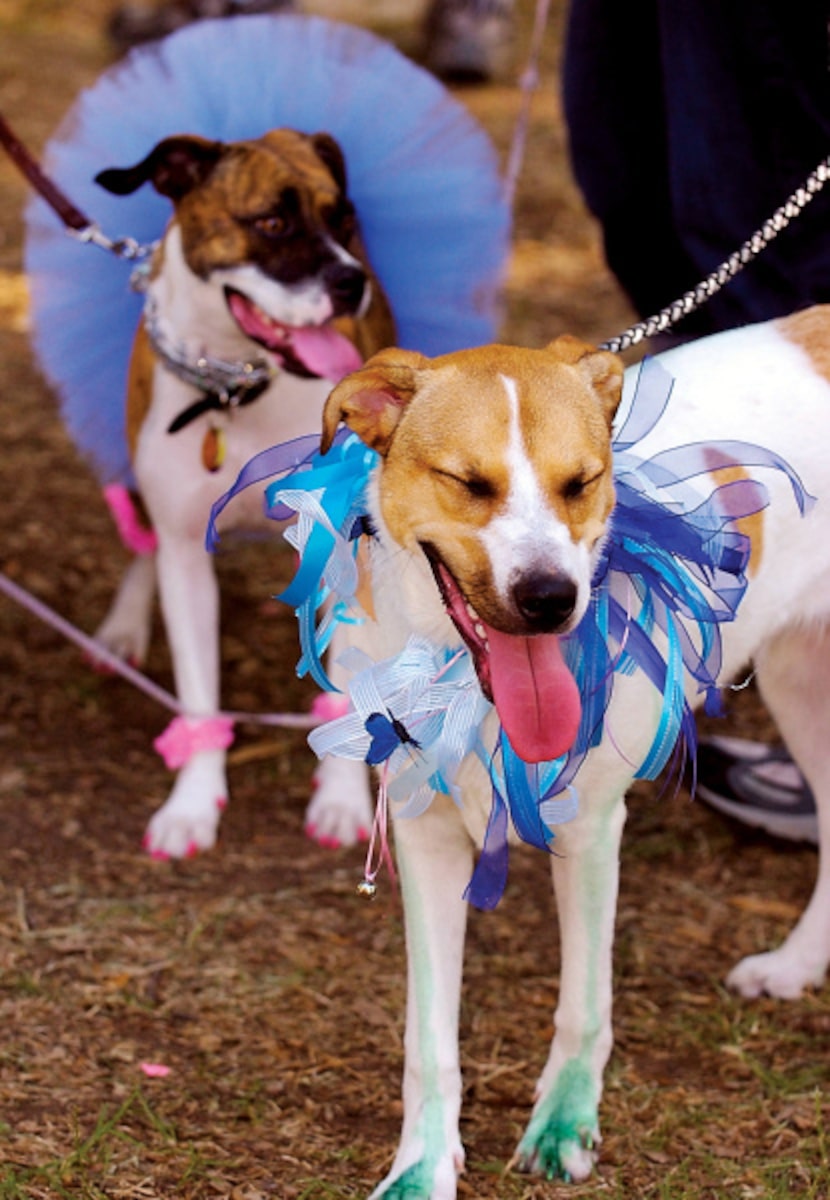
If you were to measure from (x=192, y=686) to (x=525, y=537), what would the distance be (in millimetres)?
1862

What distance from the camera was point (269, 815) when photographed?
384 centimetres

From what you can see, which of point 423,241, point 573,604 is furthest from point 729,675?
point 423,241

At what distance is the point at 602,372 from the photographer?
231 centimetres

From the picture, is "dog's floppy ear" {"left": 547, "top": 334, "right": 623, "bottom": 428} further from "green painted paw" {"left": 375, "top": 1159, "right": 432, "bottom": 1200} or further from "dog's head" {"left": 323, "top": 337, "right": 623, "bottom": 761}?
"green painted paw" {"left": 375, "top": 1159, "right": 432, "bottom": 1200}

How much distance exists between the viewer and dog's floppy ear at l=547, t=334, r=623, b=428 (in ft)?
7.55

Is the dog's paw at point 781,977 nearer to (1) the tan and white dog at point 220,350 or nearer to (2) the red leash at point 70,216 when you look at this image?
(1) the tan and white dog at point 220,350

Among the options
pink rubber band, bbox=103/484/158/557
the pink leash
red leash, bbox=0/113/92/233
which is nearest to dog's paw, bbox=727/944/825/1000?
the pink leash

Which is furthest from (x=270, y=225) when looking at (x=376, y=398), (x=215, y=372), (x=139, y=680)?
(x=376, y=398)

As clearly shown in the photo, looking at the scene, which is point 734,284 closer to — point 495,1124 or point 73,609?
point 495,1124

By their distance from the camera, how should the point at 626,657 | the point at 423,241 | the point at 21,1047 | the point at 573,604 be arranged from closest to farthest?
the point at 573,604, the point at 626,657, the point at 21,1047, the point at 423,241

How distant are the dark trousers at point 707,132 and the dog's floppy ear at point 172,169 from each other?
3.50 feet

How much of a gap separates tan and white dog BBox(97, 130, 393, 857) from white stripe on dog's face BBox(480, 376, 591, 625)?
1.34 m

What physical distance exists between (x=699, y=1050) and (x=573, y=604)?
1.30 metres

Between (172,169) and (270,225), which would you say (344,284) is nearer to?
(270,225)
